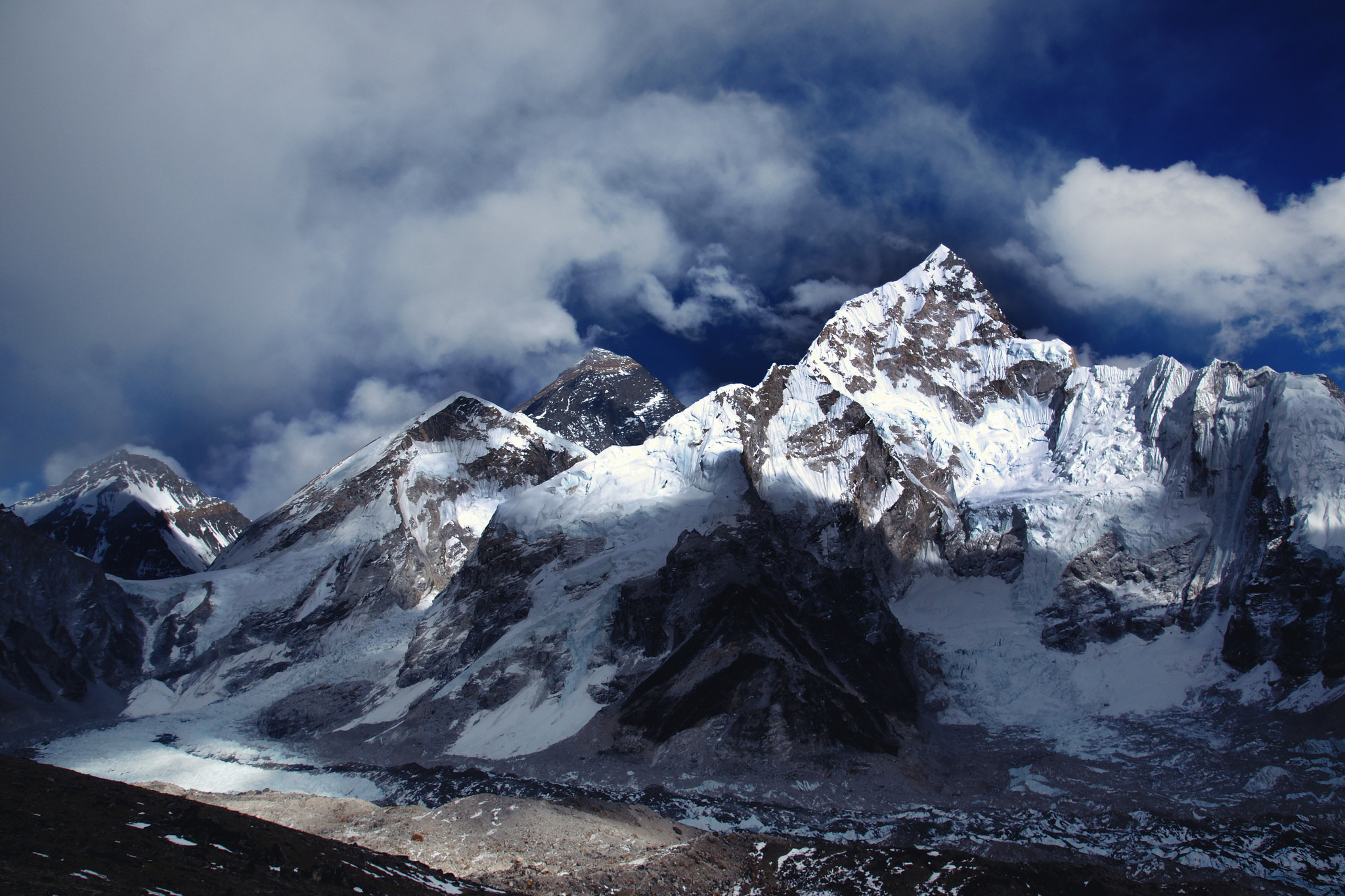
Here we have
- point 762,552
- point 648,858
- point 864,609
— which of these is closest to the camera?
point 648,858

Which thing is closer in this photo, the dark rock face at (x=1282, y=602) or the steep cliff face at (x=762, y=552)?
the dark rock face at (x=1282, y=602)

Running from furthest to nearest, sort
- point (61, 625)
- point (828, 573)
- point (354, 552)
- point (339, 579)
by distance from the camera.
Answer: point (354, 552)
point (339, 579)
point (61, 625)
point (828, 573)

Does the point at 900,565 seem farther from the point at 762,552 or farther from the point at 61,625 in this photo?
the point at 61,625

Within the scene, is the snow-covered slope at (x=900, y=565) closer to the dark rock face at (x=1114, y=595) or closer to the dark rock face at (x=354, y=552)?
the dark rock face at (x=1114, y=595)

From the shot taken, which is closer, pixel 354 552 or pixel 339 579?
pixel 339 579

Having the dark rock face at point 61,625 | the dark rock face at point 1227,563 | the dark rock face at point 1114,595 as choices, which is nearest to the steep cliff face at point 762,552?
the dark rock face at point 1114,595

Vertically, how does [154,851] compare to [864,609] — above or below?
below

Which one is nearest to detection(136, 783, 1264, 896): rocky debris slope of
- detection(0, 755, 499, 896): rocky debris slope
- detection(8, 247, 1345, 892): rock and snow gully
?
detection(8, 247, 1345, 892): rock and snow gully

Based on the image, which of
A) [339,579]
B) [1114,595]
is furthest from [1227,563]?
[339,579]
